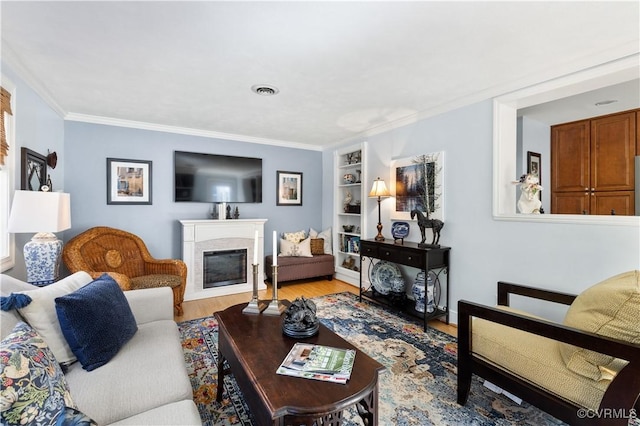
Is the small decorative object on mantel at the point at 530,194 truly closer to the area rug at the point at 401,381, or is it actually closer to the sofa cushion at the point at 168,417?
the area rug at the point at 401,381

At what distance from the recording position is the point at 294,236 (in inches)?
192

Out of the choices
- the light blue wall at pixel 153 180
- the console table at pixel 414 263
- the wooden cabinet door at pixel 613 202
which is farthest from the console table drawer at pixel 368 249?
the wooden cabinet door at pixel 613 202

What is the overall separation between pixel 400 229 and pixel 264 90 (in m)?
2.17

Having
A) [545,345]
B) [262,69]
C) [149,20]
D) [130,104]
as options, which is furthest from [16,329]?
[130,104]

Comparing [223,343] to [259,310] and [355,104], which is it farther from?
[355,104]

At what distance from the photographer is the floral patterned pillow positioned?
2.52 feet

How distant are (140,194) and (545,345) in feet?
14.8

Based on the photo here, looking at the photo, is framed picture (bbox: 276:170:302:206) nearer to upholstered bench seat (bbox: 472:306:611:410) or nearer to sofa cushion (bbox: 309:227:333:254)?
sofa cushion (bbox: 309:227:333:254)

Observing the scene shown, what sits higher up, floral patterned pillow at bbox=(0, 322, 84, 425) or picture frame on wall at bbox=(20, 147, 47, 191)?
picture frame on wall at bbox=(20, 147, 47, 191)

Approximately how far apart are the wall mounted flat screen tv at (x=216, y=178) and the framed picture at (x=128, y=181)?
379 mm

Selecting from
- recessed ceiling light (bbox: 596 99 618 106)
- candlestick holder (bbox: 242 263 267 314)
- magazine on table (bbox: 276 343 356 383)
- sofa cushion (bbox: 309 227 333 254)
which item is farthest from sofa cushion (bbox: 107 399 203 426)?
recessed ceiling light (bbox: 596 99 618 106)

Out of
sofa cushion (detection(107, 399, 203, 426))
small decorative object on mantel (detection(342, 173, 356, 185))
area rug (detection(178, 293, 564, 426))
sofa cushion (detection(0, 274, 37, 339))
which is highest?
small decorative object on mantel (detection(342, 173, 356, 185))

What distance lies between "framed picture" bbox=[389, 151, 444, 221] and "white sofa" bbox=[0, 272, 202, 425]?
2.77 metres

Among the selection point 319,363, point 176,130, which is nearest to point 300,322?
point 319,363
